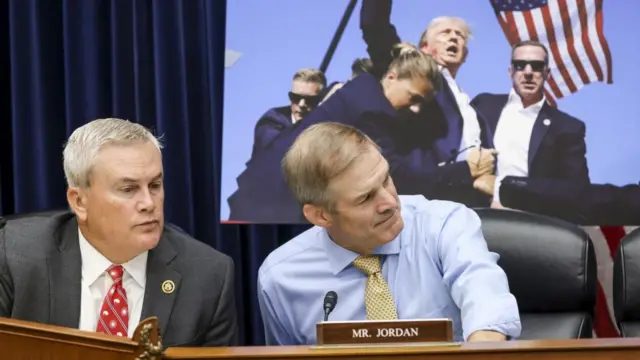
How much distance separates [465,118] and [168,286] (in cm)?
141

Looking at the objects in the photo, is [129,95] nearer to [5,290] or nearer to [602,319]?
[5,290]

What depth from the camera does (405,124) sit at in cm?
340

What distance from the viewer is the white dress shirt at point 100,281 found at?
7.86 ft

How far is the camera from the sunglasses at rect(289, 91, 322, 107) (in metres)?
3.46

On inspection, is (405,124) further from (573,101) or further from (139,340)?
(139,340)

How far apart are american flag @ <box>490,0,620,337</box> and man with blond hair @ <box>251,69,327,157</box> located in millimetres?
692

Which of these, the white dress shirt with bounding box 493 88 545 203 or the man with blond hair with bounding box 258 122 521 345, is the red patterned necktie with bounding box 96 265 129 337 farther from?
the white dress shirt with bounding box 493 88 545 203

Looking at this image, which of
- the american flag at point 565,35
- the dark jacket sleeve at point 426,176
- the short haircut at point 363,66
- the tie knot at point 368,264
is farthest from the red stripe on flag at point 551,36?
the tie knot at point 368,264

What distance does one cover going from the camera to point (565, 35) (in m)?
3.38

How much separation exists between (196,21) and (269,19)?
36 centimetres

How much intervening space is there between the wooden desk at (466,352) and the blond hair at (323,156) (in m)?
0.94

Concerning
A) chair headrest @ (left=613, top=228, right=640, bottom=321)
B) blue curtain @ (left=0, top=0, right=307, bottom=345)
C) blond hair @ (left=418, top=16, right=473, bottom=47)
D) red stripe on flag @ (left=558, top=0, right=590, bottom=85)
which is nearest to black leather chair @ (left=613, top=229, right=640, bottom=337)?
chair headrest @ (left=613, top=228, right=640, bottom=321)

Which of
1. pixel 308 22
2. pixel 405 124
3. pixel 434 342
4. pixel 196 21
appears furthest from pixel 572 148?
pixel 434 342

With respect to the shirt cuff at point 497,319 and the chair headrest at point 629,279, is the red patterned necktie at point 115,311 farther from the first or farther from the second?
the chair headrest at point 629,279
